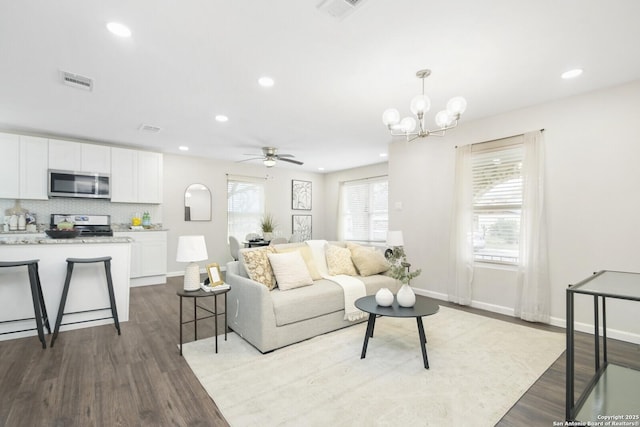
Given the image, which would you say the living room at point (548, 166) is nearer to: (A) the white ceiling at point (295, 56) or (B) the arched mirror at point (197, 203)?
(A) the white ceiling at point (295, 56)

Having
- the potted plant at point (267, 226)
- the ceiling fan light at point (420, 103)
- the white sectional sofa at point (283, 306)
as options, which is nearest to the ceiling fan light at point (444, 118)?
the ceiling fan light at point (420, 103)

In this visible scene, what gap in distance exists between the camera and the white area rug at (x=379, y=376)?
1.82 m

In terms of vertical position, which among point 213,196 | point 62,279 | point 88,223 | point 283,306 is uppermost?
point 213,196

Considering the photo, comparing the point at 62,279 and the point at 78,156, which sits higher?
the point at 78,156

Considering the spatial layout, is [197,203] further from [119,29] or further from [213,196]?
[119,29]

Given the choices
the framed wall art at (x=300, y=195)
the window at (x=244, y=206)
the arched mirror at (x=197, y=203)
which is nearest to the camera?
the arched mirror at (x=197, y=203)

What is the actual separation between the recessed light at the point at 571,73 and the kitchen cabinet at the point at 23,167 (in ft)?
22.3

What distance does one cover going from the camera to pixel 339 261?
373 cm

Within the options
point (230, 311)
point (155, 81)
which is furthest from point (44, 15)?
point (230, 311)

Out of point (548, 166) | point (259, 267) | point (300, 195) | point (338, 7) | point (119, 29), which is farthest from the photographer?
point (300, 195)

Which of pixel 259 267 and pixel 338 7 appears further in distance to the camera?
pixel 259 267

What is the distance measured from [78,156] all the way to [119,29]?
Answer: 12.2 feet

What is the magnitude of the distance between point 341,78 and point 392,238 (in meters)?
2.20

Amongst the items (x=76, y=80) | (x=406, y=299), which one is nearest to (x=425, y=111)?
(x=406, y=299)
